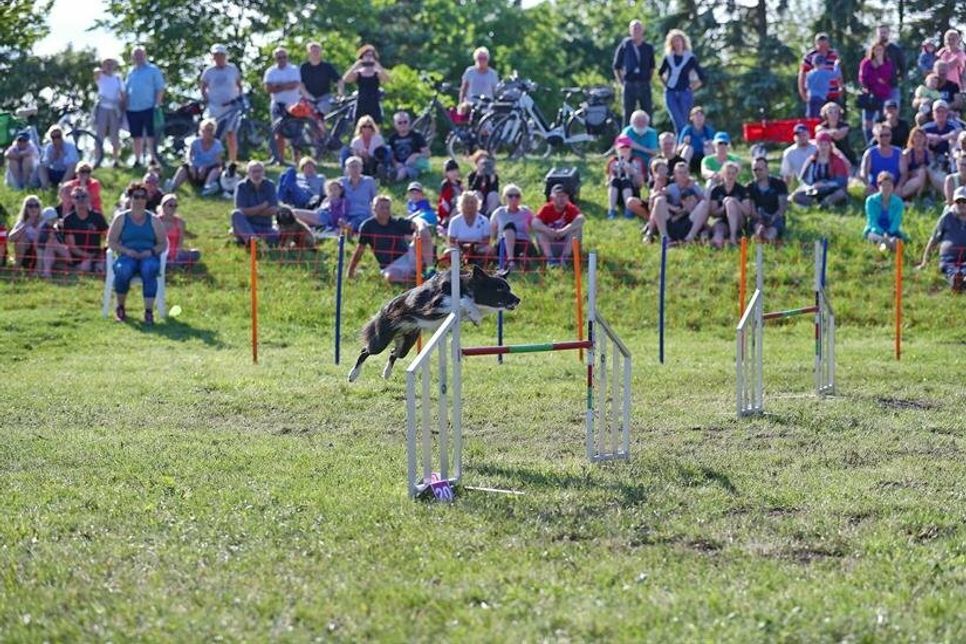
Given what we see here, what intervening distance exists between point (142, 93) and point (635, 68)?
7.24 m

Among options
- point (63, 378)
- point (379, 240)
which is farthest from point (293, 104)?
point (63, 378)

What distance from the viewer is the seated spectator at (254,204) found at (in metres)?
20.5

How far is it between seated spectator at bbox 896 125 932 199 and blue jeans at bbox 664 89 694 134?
376 centimetres

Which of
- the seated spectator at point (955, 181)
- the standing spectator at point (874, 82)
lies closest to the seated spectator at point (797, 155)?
the standing spectator at point (874, 82)

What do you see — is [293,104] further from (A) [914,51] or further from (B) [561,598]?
(B) [561,598]

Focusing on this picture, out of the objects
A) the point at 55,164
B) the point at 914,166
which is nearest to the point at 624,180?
the point at 914,166

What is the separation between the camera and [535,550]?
7.79 meters

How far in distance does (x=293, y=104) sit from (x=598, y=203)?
5.32 meters

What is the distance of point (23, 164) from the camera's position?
77.8ft

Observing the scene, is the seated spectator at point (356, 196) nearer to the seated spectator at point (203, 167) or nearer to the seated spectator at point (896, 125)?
the seated spectator at point (203, 167)

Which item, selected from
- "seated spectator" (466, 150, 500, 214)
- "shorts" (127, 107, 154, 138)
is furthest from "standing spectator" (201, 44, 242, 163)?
"seated spectator" (466, 150, 500, 214)

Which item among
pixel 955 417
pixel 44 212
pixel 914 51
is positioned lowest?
pixel 955 417

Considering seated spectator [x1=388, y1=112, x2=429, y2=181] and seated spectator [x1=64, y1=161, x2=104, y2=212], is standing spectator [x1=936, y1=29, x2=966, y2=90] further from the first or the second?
seated spectator [x1=64, y1=161, x2=104, y2=212]

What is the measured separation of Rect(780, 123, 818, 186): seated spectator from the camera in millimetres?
21953
